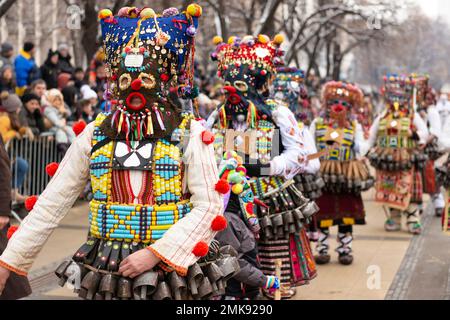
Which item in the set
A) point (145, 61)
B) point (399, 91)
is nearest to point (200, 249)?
point (145, 61)

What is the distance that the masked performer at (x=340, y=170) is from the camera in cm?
1033

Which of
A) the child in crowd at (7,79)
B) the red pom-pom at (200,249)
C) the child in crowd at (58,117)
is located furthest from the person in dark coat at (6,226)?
the child in crowd at (58,117)

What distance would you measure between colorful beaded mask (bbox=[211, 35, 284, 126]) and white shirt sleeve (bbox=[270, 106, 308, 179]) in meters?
0.16

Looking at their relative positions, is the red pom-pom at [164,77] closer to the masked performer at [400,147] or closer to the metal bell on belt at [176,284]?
the metal bell on belt at [176,284]

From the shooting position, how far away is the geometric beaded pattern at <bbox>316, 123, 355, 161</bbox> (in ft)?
34.1

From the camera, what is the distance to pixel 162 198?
4.35 metres

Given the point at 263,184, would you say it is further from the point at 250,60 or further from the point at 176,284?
the point at 176,284

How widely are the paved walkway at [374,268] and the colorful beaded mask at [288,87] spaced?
6.63 ft

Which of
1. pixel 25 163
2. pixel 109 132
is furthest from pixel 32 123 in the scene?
pixel 109 132

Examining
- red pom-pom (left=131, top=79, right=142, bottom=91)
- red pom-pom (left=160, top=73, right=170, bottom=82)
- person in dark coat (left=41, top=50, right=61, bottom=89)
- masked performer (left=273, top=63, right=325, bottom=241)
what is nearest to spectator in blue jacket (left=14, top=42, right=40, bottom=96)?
person in dark coat (left=41, top=50, right=61, bottom=89)

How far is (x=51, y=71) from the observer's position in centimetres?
1578
